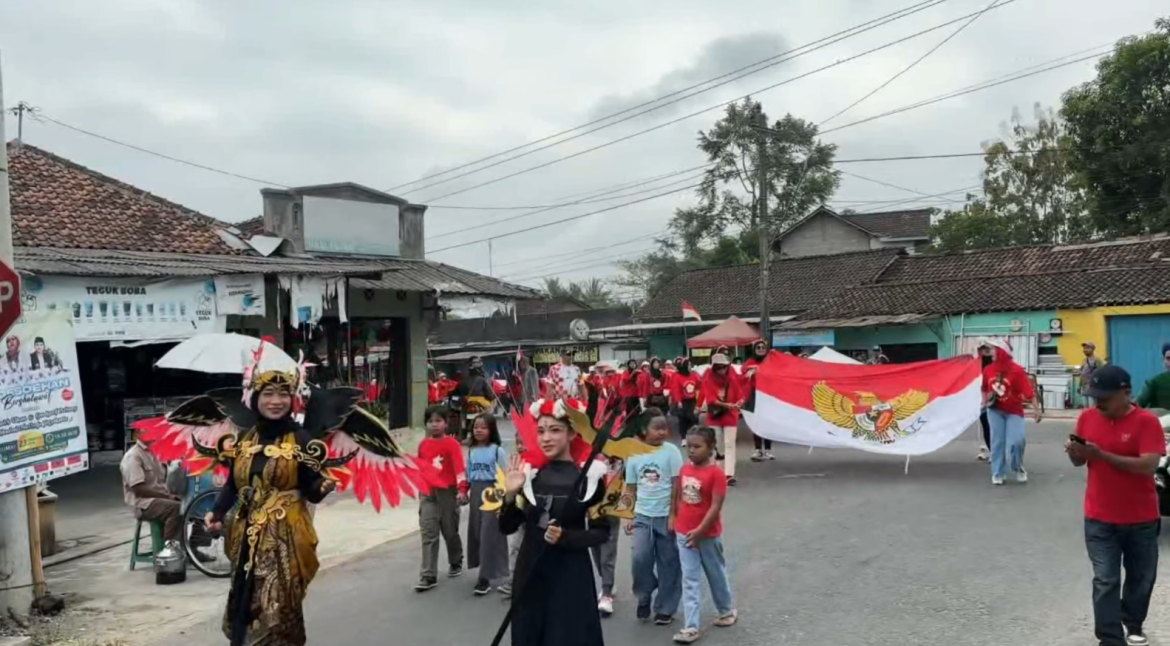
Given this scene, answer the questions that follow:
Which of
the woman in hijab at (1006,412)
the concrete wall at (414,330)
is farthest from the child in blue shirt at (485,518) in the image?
the concrete wall at (414,330)

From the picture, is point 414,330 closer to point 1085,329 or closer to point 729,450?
point 729,450

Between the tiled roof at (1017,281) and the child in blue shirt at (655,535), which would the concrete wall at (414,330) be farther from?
the tiled roof at (1017,281)

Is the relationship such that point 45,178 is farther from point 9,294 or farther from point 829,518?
point 829,518

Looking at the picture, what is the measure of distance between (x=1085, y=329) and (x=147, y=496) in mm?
22498

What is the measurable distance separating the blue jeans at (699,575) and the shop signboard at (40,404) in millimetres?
4816

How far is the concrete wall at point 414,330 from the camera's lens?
1766 centimetres

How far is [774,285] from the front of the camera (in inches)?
1421

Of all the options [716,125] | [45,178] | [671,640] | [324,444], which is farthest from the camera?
[716,125]

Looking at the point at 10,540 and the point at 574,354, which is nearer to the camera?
the point at 10,540

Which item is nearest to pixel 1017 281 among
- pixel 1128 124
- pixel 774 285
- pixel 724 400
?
pixel 1128 124

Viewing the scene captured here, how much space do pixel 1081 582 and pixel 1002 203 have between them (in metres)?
38.9

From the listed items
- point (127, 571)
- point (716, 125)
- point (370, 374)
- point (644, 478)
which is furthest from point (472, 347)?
point (644, 478)

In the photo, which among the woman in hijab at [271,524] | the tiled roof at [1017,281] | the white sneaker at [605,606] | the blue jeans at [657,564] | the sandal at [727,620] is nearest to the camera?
the woman in hijab at [271,524]

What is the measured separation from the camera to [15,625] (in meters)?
6.32
